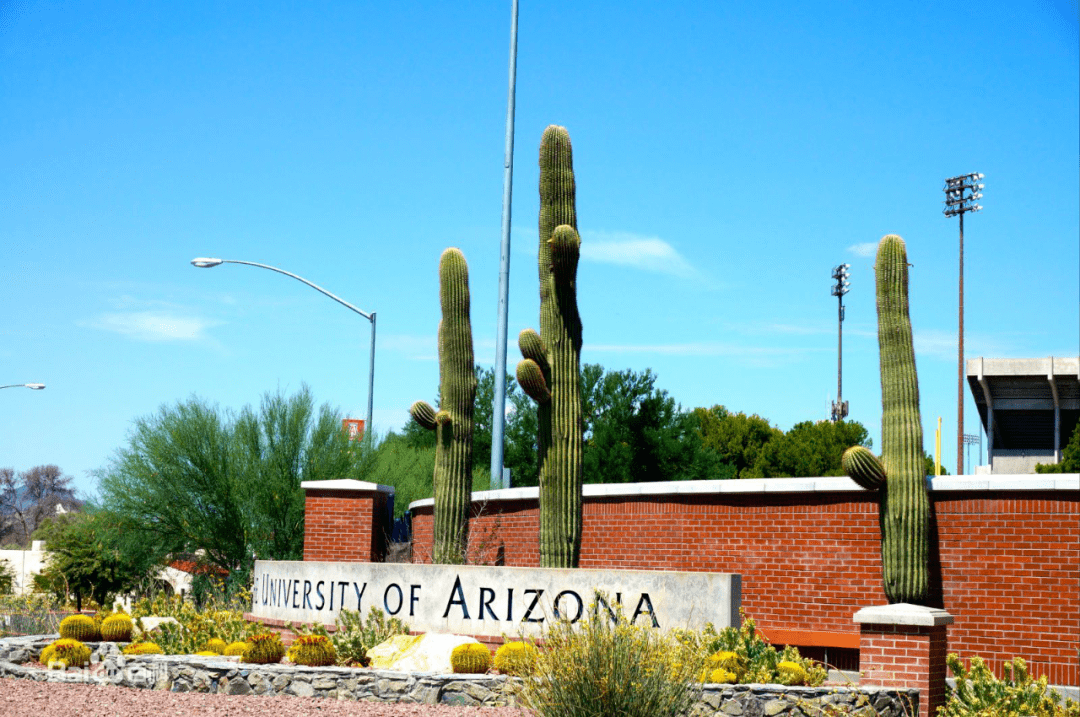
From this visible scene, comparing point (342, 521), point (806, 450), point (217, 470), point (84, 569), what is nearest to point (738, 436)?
point (806, 450)

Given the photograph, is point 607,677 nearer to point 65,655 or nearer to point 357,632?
point 357,632

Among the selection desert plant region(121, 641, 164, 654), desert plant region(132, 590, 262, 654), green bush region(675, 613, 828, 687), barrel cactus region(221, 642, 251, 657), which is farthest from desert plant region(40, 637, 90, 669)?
green bush region(675, 613, 828, 687)

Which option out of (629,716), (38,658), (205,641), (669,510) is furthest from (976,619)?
(38,658)

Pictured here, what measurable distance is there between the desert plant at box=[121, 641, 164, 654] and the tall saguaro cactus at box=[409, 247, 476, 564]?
13.0 ft

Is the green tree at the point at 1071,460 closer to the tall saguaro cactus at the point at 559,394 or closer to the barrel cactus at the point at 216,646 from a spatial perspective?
the tall saguaro cactus at the point at 559,394

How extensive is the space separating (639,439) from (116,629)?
860 inches

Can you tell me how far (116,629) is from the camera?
14.2m

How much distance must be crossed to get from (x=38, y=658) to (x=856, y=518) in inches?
393

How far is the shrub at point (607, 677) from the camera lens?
8.53m

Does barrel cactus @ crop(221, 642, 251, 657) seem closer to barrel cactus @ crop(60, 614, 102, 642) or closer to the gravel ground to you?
the gravel ground

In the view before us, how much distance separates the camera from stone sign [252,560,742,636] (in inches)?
486

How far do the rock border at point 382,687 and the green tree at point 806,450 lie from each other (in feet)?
138

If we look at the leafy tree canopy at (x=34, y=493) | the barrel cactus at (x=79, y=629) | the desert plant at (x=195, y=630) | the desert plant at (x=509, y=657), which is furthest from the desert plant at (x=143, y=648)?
the leafy tree canopy at (x=34, y=493)

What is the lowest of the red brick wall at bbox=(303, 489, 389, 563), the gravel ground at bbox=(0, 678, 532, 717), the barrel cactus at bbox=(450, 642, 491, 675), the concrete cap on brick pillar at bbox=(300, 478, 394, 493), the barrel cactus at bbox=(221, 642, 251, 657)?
the gravel ground at bbox=(0, 678, 532, 717)
